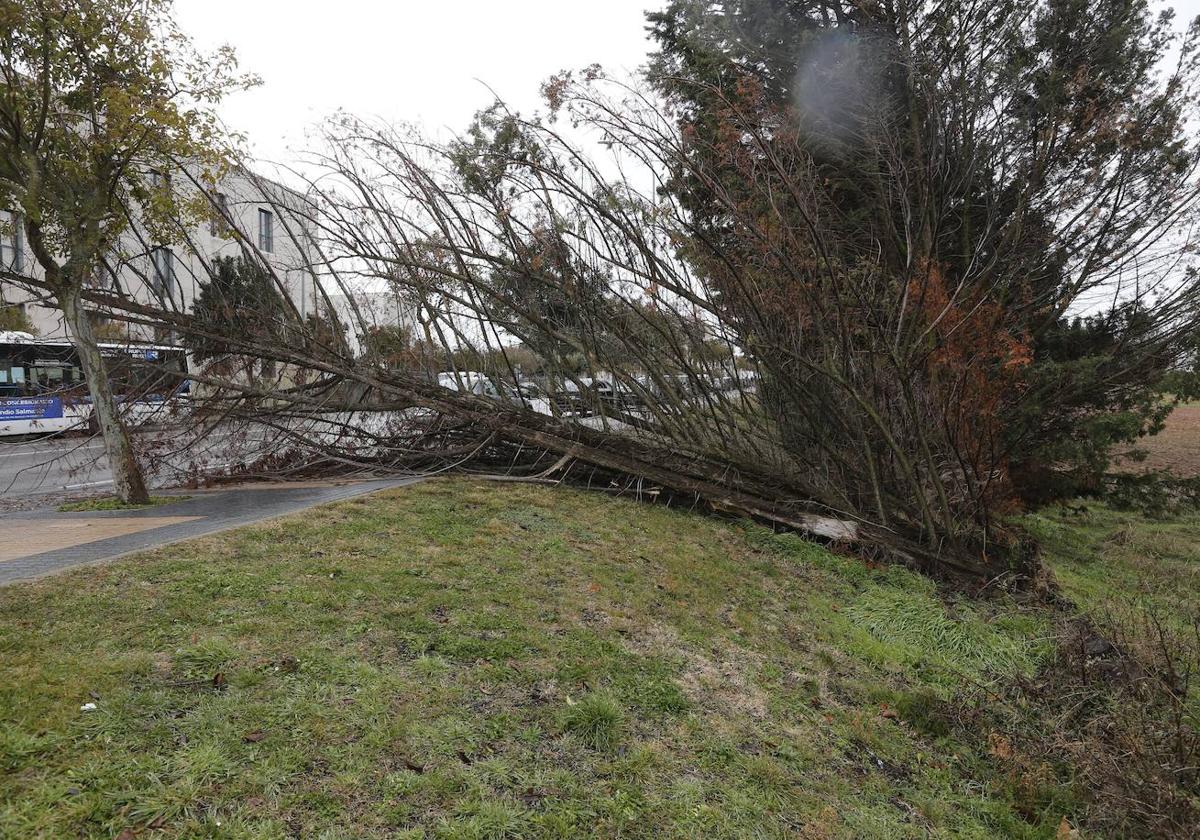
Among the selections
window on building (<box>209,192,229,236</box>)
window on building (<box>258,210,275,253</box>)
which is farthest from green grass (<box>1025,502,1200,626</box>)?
window on building (<box>258,210,275,253</box>)

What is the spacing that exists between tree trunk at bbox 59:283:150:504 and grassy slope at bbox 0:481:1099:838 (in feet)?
9.95

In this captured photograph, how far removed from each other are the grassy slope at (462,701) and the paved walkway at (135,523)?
0.49 metres

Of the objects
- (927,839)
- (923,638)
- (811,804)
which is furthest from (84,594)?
(923,638)

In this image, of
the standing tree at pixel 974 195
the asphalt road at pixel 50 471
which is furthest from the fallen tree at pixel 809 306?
the asphalt road at pixel 50 471

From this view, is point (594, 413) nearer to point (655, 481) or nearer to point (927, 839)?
point (655, 481)

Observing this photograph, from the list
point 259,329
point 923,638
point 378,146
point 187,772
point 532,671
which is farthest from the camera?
point 378,146

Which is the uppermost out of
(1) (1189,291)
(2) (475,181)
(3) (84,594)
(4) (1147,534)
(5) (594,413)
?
(2) (475,181)

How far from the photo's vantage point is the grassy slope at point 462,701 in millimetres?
2557

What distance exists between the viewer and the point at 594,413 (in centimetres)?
991

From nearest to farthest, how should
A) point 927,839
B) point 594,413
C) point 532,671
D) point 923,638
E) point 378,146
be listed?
point 927,839 < point 532,671 < point 923,638 < point 378,146 < point 594,413

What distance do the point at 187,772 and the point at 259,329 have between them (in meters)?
6.99

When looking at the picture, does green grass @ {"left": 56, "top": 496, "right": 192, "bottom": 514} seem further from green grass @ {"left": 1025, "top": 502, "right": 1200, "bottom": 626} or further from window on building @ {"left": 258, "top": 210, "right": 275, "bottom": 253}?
green grass @ {"left": 1025, "top": 502, "right": 1200, "bottom": 626}

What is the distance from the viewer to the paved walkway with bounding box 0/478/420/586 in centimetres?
475

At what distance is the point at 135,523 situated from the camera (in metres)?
6.26
